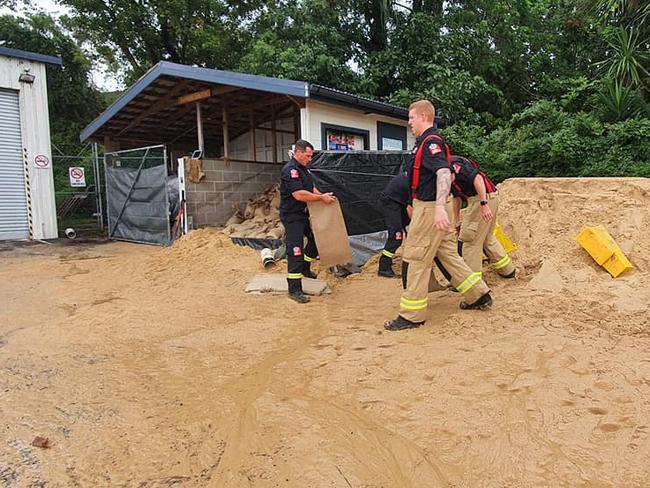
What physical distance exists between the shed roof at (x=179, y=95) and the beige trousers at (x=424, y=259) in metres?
4.94

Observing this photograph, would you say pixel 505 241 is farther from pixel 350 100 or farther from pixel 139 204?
pixel 139 204

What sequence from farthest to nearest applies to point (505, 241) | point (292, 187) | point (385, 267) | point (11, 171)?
point (11, 171) < point (385, 267) < point (505, 241) < point (292, 187)

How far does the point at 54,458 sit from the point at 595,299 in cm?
454

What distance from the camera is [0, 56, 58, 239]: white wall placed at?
39.2 ft

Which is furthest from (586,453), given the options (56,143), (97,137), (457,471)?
(56,143)

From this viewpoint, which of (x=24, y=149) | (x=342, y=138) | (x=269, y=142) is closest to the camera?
(x=342, y=138)

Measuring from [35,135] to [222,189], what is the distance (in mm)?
5402

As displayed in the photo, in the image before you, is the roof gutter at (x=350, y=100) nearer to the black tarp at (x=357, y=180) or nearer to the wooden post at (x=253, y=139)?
the black tarp at (x=357, y=180)

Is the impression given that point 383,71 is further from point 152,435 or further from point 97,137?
point 152,435

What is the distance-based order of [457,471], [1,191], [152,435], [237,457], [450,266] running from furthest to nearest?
[1,191], [450,266], [152,435], [237,457], [457,471]

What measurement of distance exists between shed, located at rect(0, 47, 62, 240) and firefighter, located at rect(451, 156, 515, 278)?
1113 centimetres

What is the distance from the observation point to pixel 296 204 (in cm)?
610

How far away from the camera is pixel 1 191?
11781 mm

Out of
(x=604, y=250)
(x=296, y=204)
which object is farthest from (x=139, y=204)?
(x=604, y=250)
